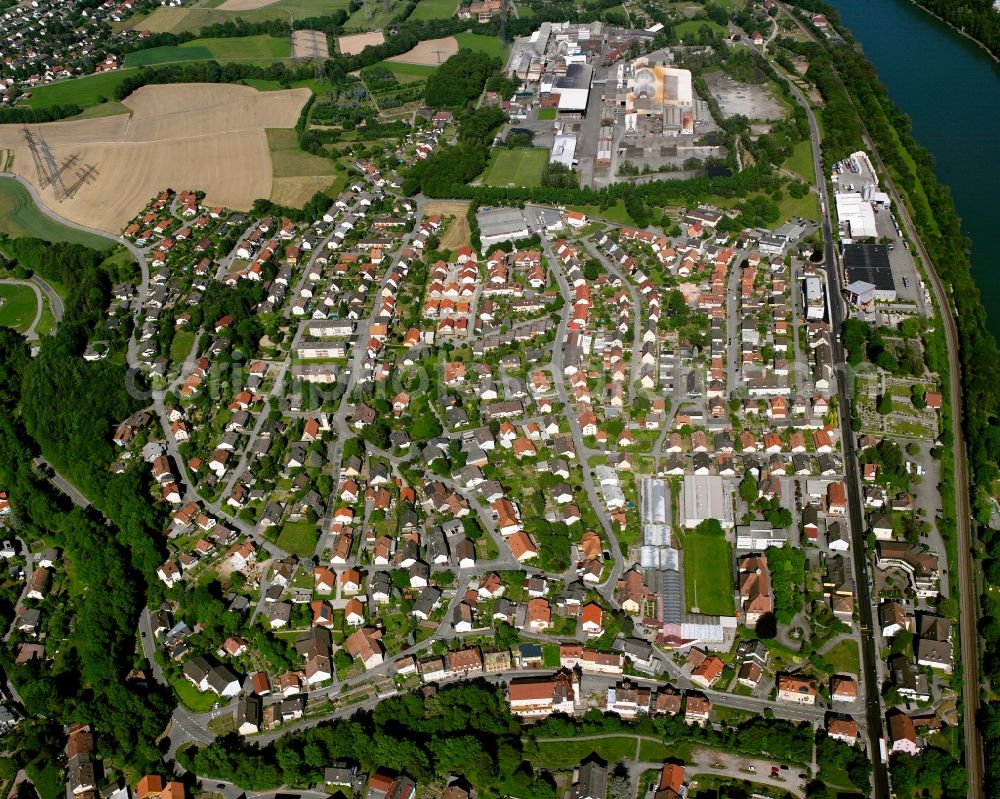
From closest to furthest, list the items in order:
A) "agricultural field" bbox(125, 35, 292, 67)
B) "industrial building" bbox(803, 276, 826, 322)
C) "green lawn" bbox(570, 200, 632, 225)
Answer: "industrial building" bbox(803, 276, 826, 322), "green lawn" bbox(570, 200, 632, 225), "agricultural field" bbox(125, 35, 292, 67)

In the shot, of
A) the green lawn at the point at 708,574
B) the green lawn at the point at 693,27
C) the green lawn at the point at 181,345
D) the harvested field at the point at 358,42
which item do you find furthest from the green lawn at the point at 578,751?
the harvested field at the point at 358,42

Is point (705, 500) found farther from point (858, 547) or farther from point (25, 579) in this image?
point (25, 579)

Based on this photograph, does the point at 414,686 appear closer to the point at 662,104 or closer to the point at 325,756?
the point at 325,756

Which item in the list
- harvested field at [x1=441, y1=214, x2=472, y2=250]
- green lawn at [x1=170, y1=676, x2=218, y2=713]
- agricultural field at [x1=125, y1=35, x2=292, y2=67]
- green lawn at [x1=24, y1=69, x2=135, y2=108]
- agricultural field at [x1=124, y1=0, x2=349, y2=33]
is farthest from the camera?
agricultural field at [x1=124, y1=0, x2=349, y2=33]

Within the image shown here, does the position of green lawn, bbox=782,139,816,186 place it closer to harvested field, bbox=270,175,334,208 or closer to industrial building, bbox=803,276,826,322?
industrial building, bbox=803,276,826,322

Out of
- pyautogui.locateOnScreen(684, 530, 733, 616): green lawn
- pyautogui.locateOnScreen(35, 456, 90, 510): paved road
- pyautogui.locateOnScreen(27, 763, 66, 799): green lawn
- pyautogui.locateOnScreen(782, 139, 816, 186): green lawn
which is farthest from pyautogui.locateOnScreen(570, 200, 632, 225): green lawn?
pyautogui.locateOnScreen(27, 763, 66, 799): green lawn

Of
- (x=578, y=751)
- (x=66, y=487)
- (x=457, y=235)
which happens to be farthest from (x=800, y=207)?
(x=66, y=487)
